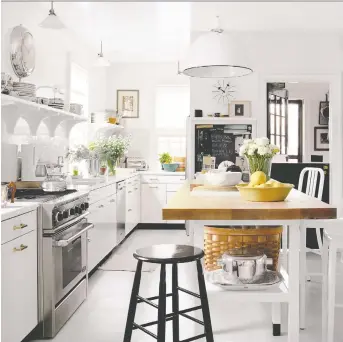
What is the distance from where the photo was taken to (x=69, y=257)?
352 cm

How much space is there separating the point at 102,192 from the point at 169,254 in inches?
109

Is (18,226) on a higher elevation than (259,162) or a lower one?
lower

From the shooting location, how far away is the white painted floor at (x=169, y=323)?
323 cm

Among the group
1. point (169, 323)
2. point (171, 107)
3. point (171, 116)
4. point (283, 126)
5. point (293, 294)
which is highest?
point (171, 107)

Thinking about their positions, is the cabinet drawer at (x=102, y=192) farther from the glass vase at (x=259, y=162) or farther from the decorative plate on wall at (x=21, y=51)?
the glass vase at (x=259, y=162)

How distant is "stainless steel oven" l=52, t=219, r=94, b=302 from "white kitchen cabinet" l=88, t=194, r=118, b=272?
58 cm

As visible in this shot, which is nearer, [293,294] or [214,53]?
[293,294]

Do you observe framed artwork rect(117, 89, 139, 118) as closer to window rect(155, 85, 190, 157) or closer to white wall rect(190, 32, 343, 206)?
window rect(155, 85, 190, 157)

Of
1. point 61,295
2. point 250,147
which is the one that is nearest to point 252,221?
point 250,147

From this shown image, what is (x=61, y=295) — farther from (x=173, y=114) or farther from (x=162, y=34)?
(x=173, y=114)

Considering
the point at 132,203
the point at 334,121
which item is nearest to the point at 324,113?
the point at 334,121

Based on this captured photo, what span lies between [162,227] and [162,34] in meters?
3.04

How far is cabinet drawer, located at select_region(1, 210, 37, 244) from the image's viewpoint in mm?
2619

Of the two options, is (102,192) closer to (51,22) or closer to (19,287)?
(51,22)
